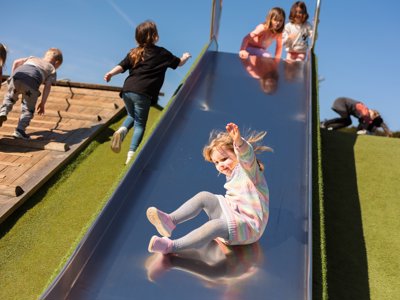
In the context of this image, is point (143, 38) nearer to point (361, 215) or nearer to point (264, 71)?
point (264, 71)

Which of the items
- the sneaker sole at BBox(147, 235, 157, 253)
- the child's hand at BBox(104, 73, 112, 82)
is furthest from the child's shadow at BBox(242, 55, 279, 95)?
the sneaker sole at BBox(147, 235, 157, 253)

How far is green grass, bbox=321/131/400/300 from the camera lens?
385 centimetres

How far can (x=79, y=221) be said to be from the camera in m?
4.53

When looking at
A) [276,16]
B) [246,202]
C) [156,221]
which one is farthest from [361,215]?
[276,16]

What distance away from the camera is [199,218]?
3.64m

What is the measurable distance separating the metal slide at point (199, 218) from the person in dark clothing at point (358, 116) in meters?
2.89

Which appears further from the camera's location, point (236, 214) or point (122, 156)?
point (122, 156)

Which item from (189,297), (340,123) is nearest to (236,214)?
(189,297)

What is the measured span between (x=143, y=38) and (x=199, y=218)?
295cm

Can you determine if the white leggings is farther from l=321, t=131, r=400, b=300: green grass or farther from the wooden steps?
the wooden steps

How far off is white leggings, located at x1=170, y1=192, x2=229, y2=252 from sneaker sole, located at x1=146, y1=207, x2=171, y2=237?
9 cm

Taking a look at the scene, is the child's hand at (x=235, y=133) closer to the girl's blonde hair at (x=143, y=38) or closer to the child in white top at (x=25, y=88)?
the girl's blonde hair at (x=143, y=38)

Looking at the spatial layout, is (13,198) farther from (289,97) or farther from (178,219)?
(289,97)

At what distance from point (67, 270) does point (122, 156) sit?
9.87ft
